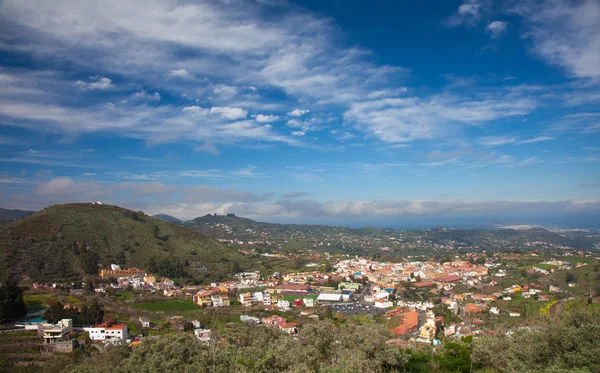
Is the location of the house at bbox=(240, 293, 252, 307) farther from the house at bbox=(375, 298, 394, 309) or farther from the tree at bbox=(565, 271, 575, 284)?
the tree at bbox=(565, 271, 575, 284)

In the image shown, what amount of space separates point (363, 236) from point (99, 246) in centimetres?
8997

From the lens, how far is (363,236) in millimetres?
121688

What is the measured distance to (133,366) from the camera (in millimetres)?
6637

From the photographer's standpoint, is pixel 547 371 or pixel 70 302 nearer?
pixel 547 371

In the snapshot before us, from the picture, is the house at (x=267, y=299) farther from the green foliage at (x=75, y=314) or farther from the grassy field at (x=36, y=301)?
the grassy field at (x=36, y=301)

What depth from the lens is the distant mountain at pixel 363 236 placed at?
9231cm

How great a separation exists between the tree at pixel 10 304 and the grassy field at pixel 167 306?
8.99m

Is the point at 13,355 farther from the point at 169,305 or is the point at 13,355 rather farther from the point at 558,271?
the point at 558,271

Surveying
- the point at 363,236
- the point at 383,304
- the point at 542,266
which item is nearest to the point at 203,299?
the point at 383,304

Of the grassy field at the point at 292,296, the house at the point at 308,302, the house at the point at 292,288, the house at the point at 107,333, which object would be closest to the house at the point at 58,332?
the house at the point at 107,333

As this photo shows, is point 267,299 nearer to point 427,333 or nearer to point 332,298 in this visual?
point 332,298

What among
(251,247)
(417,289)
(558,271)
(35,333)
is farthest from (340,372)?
(251,247)

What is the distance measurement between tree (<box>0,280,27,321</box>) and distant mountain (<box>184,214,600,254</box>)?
69288 millimetres

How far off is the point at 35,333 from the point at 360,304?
2888 cm
